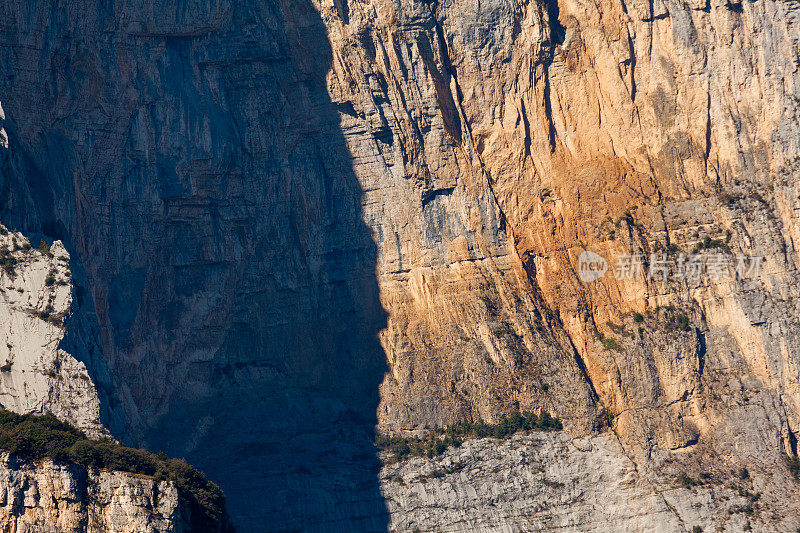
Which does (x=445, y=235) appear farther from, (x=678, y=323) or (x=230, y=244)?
(x=678, y=323)

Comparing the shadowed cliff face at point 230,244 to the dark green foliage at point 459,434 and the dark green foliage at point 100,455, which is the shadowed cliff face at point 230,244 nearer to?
the dark green foliage at point 459,434

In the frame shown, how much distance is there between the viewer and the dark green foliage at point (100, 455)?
61.4 m

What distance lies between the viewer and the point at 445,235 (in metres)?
88.4

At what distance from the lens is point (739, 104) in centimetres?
8644

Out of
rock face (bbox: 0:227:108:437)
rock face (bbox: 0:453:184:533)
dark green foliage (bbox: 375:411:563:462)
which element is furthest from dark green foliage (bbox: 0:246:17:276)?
dark green foliage (bbox: 375:411:563:462)

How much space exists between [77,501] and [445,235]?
3393 cm

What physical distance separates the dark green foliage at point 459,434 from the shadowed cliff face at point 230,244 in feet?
6.27

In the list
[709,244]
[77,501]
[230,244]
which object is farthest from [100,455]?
[709,244]

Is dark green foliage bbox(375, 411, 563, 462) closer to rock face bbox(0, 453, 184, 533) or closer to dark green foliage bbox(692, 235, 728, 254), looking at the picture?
dark green foliage bbox(692, 235, 728, 254)

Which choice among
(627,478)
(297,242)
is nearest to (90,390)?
(297,242)

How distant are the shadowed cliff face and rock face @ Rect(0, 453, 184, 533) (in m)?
14.0

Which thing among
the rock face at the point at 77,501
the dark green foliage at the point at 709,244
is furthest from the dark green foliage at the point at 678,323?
the rock face at the point at 77,501

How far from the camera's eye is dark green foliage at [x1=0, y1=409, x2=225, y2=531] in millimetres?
61438

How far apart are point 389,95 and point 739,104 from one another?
2077 centimetres
